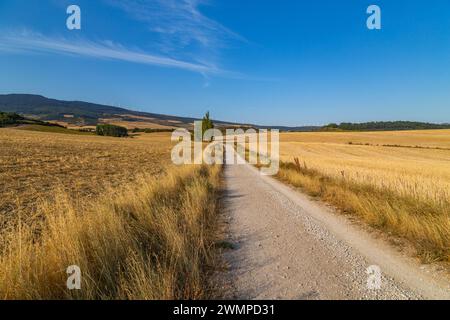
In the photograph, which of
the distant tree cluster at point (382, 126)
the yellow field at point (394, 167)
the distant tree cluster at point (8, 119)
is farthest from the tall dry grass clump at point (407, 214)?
the distant tree cluster at point (382, 126)

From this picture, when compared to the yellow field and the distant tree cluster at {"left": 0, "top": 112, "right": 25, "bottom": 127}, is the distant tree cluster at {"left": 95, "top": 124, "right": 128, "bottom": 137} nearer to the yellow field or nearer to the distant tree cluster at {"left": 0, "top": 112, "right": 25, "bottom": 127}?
the distant tree cluster at {"left": 0, "top": 112, "right": 25, "bottom": 127}

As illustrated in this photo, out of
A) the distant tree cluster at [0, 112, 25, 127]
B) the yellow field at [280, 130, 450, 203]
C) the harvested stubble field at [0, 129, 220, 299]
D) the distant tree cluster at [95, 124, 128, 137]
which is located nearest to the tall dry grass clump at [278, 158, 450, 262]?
the yellow field at [280, 130, 450, 203]

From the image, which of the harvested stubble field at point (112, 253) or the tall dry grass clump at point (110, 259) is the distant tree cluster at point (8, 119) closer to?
the harvested stubble field at point (112, 253)

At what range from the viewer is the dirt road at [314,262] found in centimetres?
427

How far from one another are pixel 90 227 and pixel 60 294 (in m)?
1.54

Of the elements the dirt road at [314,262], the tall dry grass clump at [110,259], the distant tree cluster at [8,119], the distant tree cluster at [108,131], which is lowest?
the dirt road at [314,262]

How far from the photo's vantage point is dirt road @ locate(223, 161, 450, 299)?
4268mm

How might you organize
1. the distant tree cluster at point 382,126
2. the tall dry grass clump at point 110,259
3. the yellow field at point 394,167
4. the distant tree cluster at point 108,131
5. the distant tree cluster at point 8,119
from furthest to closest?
1. the distant tree cluster at point 382,126
2. the distant tree cluster at point 108,131
3. the distant tree cluster at point 8,119
4. the yellow field at point 394,167
5. the tall dry grass clump at point 110,259

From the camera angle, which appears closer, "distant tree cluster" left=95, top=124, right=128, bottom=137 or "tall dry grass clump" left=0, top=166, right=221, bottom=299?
"tall dry grass clump" left=0, top=166, right=221, bottom=299

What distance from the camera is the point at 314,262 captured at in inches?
212

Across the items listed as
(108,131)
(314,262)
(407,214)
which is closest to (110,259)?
(314,262)

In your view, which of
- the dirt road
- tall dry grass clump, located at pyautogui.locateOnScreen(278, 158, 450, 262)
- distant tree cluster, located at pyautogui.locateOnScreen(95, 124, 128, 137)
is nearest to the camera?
the dirt road

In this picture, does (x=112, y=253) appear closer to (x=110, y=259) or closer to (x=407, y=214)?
(x=110, y=259)

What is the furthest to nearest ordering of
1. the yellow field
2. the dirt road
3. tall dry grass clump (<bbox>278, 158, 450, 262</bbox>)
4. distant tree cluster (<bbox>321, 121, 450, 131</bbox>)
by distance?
distant tree cluster (<bbox>321, 121, 450, 131</bbox>), the yellow field, tall dry grass clump (<bbox>278, 158, 450, 262</bbox>), the dirt road
